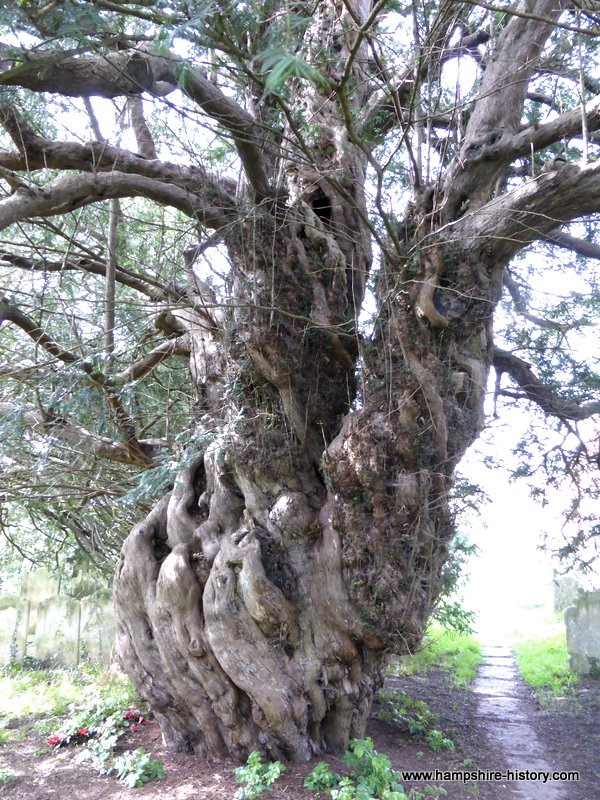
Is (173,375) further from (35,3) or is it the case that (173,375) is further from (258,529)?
(35,3)

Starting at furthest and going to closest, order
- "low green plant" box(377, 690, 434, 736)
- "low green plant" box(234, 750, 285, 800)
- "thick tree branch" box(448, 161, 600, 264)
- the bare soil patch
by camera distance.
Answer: "low green plant" box(377, 690, 434, 736)
the bare soil patch
"thick tree branch" box(448, 161, 600, 264)
"low green plant" box(234, 750, 285, 800)

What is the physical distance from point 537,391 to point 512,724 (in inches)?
137

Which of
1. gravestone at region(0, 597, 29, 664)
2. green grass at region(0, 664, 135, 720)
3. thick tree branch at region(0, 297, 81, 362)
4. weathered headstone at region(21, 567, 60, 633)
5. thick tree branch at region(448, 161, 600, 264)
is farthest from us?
weathered headstone at region(21, 567, 60, 633)

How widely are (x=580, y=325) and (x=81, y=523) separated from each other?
6591mm

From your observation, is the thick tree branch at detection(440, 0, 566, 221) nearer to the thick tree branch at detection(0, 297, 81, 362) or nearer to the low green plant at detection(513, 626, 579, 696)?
the thick tree branch at detection(0, 297, 81, 362)

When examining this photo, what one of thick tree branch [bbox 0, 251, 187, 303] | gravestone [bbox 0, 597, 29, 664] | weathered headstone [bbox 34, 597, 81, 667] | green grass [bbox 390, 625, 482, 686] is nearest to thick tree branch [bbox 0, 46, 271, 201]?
thick tree branch [bbox 0, 251, 187, 303]

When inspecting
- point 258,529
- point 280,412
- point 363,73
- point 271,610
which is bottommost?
point 271,610

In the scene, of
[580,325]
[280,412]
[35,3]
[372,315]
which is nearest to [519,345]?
[580,325]

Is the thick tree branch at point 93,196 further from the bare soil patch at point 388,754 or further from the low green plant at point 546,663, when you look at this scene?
the low green plant at point 546,663

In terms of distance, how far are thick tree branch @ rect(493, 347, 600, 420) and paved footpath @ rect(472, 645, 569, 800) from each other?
316 cm

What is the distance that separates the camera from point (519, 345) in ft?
23.6

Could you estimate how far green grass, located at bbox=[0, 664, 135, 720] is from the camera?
22.7 ft

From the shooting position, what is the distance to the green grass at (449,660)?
A: 9.21m

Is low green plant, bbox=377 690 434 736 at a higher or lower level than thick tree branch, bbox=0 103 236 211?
lower
